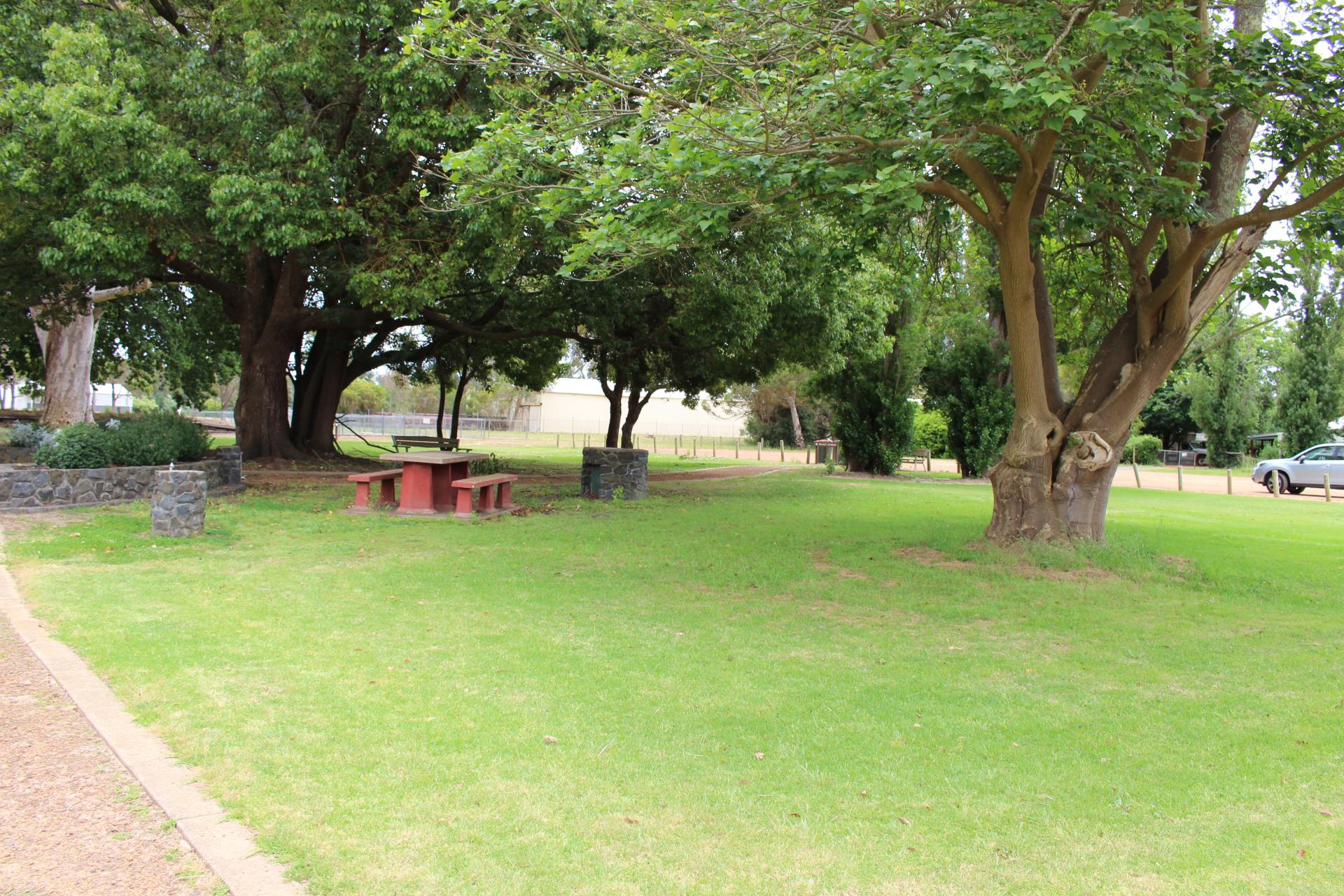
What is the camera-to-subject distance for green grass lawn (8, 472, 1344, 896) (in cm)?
352

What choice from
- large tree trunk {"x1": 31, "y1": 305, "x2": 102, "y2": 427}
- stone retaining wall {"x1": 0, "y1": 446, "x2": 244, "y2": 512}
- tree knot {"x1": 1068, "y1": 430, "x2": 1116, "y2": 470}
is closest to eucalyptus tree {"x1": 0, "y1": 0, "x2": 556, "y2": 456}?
stone retaining wall {"x1": 0, "y1": 446, "x2": 244, "y2": 512}

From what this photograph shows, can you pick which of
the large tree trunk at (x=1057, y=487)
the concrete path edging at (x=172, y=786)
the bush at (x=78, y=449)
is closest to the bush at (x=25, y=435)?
the bush at (x=78, y=449)

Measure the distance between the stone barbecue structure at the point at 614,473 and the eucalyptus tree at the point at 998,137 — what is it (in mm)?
5471

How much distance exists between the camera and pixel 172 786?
3.96 m

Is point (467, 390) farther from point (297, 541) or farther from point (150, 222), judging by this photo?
point (297, 541)

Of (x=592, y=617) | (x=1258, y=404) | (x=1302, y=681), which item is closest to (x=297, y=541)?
(x=592, y=617)

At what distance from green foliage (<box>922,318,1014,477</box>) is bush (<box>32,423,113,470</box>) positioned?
2100 cm

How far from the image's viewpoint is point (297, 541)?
10.5m

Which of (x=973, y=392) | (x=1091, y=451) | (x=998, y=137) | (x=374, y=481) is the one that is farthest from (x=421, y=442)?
(x=998, y=137)

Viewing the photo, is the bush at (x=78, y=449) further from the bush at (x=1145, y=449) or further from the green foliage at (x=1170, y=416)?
the green foliage at (x=1170, y=416)

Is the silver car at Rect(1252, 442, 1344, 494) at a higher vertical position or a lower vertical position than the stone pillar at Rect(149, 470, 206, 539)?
higher

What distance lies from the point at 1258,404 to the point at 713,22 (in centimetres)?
4101

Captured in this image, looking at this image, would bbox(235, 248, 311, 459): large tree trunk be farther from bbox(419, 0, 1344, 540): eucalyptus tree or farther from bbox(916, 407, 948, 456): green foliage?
bbox(916, 407, 948, 456): green foliage

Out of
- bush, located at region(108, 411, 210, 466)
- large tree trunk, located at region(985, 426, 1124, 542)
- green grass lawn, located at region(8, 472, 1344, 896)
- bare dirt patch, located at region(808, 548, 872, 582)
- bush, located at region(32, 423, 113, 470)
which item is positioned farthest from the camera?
bush, located at region(108, 411, 210, 466)
